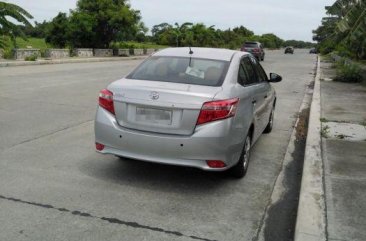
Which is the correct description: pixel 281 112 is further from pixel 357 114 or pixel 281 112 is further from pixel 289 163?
pixel 289 163

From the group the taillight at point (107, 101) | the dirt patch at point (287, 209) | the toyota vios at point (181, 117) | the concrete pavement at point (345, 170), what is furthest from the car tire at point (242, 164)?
the taillight at point (107, 101)

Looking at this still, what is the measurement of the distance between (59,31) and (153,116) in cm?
3641

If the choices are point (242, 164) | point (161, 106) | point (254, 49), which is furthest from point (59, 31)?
point (161, 106)

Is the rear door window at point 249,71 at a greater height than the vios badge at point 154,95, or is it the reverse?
the rear door window at point 249,71

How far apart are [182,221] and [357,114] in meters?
7.53

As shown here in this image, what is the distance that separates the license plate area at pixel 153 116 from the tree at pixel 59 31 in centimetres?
3517

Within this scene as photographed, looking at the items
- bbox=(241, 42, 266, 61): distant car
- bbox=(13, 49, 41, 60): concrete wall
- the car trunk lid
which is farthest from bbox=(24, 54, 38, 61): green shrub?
the car trunk lid

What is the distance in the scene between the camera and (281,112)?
11.6 m

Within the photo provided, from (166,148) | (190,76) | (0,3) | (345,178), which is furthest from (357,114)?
(0,3)

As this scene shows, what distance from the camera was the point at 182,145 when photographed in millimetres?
4992

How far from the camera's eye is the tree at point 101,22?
126 ft

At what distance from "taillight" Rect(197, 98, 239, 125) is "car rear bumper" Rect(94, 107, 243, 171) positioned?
0.06m

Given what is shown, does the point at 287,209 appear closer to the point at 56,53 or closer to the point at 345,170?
the point at 345,170

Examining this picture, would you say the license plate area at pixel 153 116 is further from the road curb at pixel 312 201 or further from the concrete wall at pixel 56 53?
the concrete wall at pixel 56 53
